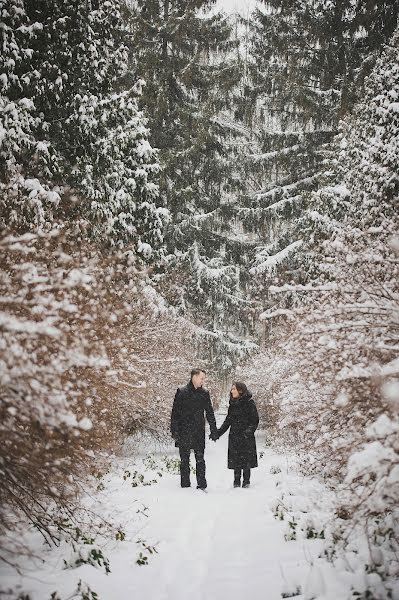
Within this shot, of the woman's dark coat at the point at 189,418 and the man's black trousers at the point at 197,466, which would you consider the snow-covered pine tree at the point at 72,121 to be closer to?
the woman's dark coat at the point at 189,418

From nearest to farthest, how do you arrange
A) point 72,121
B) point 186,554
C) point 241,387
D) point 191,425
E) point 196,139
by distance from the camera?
point 186,554, point 191,425, point 241,387, point 72,121, point 196,139

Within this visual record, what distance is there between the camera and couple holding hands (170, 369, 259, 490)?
6.59 metres

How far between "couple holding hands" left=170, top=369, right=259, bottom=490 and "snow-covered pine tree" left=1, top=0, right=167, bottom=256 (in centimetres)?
374

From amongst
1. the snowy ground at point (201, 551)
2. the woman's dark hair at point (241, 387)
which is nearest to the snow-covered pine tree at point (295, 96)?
the woman's dark hair at point (241, 387)

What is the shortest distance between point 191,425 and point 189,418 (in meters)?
0.12

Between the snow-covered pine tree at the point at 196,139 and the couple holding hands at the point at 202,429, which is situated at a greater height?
the snow-covered pine tree at the point at 196,139

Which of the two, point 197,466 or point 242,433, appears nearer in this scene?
point 197,466

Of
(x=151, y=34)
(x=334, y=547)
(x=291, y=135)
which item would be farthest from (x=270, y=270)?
(x=334, y=547)

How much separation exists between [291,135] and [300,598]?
18043 millimetres

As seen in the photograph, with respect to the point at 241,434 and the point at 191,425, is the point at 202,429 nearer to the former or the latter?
the point at 191,425

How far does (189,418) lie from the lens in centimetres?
675

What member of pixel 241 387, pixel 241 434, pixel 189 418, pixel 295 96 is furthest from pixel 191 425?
pixel 295 96

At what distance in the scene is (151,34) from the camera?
1645 cm

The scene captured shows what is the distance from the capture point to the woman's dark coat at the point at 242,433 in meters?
6.64
